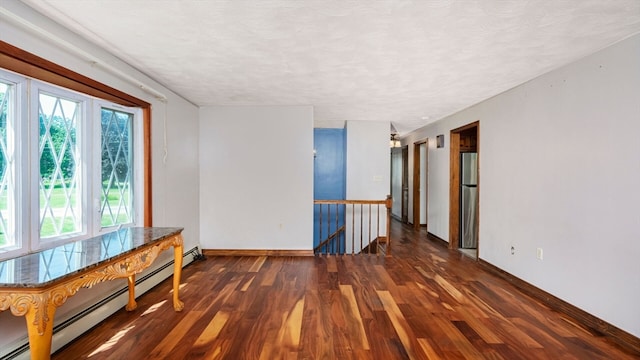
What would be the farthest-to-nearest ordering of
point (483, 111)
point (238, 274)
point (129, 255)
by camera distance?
point (483, 111)
point (238, 274)
point (129, 255)

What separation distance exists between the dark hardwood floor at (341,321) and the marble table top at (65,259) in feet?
2.46

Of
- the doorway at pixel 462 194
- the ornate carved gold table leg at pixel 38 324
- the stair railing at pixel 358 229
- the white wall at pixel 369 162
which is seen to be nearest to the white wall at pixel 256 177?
the stair railing at pixel 358 229

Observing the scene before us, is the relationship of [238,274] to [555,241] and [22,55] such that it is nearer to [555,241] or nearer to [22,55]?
[22,55]

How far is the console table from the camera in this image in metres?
1.43

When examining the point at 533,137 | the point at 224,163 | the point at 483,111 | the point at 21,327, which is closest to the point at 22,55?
the point at 21,327

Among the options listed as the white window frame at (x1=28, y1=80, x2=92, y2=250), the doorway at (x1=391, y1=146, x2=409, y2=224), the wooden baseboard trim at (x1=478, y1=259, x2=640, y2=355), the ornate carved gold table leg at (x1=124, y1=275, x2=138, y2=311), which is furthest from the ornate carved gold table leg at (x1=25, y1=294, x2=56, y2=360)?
the doorway at (x1=391, y1=146, x2=409, y2=224)

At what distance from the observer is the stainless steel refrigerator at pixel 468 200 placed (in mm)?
4988

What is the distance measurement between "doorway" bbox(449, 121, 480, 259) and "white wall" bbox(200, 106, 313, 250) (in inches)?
98.5

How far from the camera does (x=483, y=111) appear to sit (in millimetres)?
4148

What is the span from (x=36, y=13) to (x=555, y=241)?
4.73 metres

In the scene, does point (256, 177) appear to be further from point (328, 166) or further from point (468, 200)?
point (468, 200)

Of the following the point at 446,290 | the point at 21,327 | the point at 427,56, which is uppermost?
the point at 427,56

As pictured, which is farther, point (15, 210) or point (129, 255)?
point (129, 255)

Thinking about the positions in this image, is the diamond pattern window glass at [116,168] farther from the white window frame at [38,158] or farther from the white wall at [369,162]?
the white wall at [369,162]
